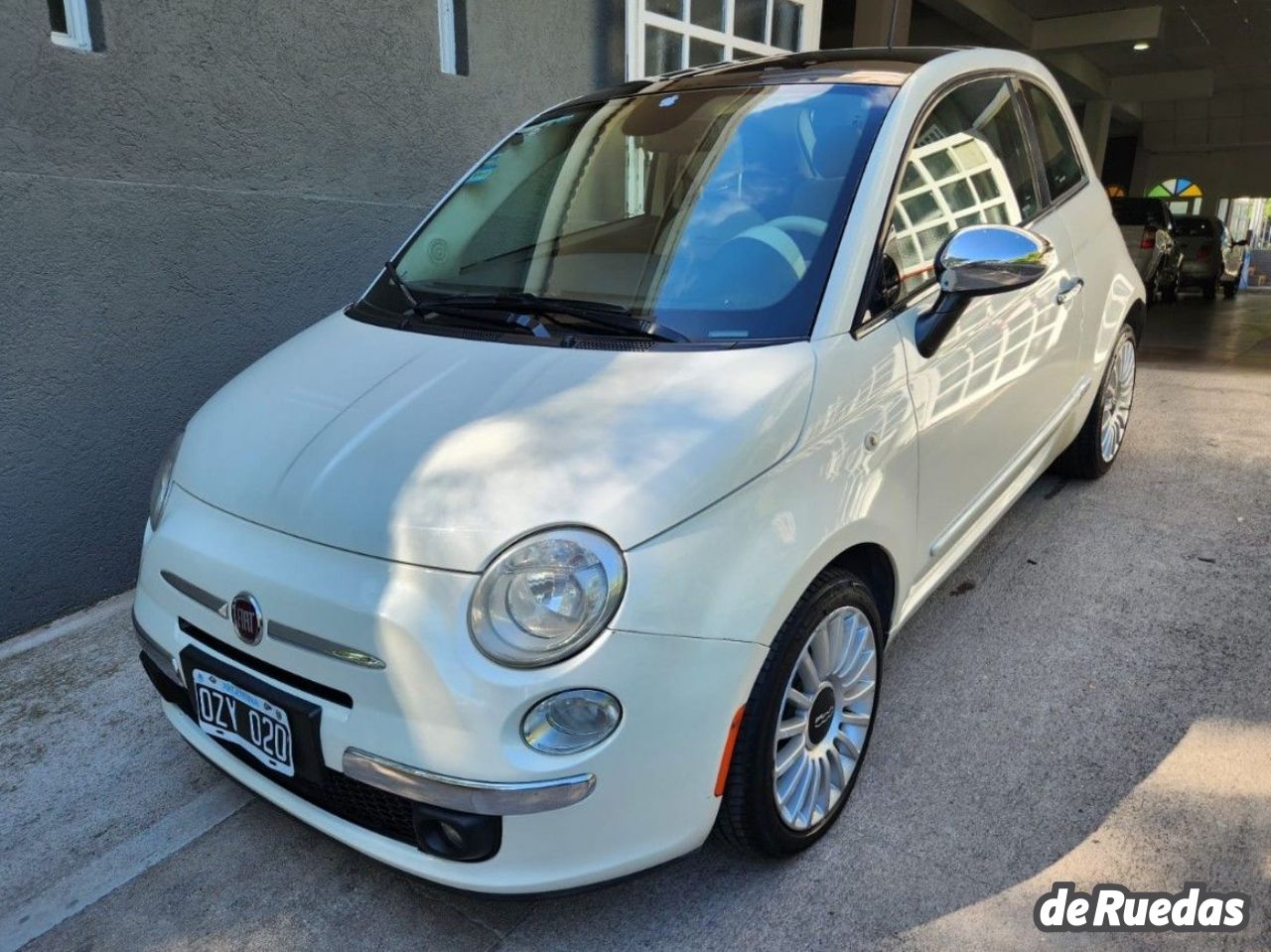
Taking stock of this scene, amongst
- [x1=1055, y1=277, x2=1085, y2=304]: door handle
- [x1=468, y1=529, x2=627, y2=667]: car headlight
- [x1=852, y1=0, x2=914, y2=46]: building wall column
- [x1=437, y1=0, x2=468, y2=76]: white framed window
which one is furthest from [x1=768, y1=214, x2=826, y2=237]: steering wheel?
[x1=852, y1=0, x2=914, y2=46]: building wall column

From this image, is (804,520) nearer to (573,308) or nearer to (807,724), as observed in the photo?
(807,724)

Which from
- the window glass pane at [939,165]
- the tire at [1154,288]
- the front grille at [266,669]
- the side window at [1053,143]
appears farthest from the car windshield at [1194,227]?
the front grille at [266,669]

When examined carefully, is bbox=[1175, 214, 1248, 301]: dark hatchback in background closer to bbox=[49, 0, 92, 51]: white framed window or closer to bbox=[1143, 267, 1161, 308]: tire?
bbox=[1143, 267, 1161, 308]: tire

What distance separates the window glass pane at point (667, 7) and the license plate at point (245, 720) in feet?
16.2

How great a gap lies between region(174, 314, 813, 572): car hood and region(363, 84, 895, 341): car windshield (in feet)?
0.67

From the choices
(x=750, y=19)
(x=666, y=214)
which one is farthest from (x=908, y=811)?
(x=750, y=19)

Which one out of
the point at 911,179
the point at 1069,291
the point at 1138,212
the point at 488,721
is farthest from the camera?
the point at 1138,212

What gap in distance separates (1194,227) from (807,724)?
18027 millimetres

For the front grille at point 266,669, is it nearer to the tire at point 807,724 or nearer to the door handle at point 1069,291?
the tire at point 807,724

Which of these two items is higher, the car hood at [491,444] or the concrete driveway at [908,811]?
the car hood at [491,444]

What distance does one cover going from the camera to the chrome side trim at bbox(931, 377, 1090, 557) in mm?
2664

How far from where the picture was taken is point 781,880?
2127 millimetres

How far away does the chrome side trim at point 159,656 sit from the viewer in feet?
6.93

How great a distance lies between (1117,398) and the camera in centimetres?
427
